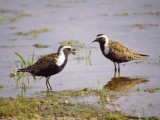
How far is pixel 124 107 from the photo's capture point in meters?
8.86

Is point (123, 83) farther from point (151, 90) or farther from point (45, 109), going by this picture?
point (45, 109)

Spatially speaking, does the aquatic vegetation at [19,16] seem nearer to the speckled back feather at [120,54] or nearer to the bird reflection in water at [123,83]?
the speckled back feather at [120,54]

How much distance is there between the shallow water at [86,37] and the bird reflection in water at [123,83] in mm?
133

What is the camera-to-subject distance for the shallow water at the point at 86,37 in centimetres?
1066

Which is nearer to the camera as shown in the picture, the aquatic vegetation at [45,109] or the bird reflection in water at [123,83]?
the aquatic vegetation at [45,109]

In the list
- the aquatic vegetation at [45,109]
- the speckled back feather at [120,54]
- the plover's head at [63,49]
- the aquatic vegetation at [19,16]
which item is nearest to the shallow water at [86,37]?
the aquatic vegetation at [19,16]

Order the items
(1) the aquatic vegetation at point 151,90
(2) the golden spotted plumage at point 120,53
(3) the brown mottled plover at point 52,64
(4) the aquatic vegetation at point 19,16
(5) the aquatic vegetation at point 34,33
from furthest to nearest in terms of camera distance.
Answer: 1. (4) the aquatic vegetation at point 19,16
2. (5) the aquatic vegetation at point 34,33
3. (2) the golden spotted plumage at point 120,53
4. (3) the brown mottled plover at point 52,64
5. (1) the aquatic vegetation at point 151,90

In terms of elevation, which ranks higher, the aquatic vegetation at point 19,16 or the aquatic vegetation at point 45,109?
the aquatic vegetation at point 19,16

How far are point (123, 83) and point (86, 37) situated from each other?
6.26 metres

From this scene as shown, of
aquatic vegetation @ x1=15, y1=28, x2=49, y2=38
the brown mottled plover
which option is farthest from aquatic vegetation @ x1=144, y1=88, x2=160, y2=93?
aquatic vegetation @ x1=15, y1=28, x2=49, y2=38

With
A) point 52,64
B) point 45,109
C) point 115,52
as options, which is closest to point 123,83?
point 115,52

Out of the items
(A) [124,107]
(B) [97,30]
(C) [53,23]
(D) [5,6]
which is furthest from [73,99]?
(D) [5,6]

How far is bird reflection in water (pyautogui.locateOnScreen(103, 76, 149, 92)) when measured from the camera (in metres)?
10.5

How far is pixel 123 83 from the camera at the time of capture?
11.1 metres
